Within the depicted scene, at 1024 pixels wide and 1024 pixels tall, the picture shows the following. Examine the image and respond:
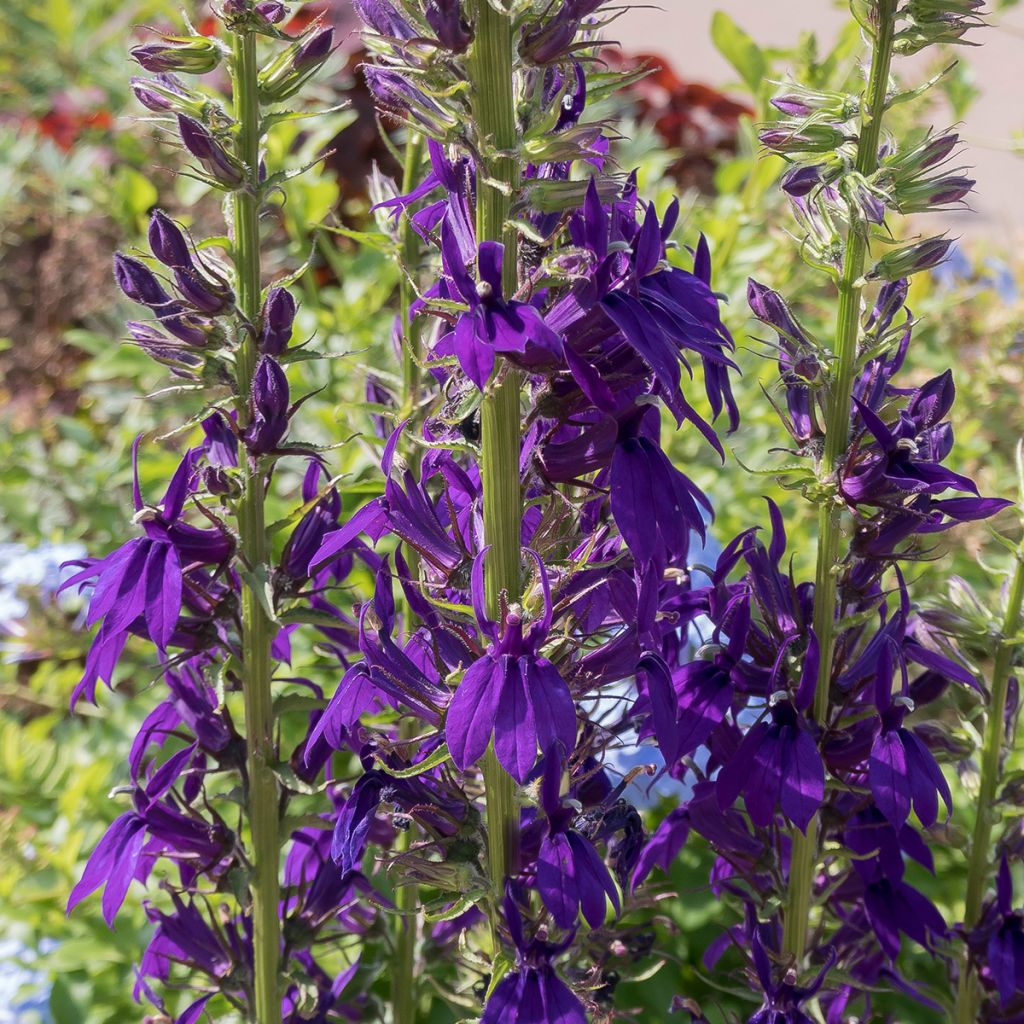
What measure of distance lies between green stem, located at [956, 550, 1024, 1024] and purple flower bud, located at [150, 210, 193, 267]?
1.00 metres

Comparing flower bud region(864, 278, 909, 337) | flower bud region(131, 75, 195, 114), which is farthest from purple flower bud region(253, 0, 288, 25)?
flower bud region(864, 278, 909, 337)

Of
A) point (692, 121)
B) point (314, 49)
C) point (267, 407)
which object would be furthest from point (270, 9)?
point (692, 121)

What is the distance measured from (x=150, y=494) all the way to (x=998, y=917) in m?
1.93

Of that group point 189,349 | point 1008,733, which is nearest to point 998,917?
point 1008,733

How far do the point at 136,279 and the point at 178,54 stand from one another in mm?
225

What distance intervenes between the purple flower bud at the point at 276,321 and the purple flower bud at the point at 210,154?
12 centimetres

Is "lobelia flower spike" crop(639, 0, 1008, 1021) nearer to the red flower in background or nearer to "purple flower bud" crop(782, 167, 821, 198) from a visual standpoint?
"purple flower bud" crop(782, 167, 821, 198)

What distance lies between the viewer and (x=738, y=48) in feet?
7.35

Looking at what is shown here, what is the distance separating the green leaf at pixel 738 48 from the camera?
7.25ft

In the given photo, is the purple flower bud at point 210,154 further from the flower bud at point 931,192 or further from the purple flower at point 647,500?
the flower bud at point 931,192

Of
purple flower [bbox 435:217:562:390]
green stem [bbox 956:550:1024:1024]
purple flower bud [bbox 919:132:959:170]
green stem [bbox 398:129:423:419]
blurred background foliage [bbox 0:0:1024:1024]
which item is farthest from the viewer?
blurred background foliage [bbox 0:0:1024:1024]

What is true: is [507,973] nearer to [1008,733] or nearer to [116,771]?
[1008,733]

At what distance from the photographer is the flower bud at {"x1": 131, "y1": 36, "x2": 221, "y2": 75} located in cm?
116

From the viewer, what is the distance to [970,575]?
2.61 meters
